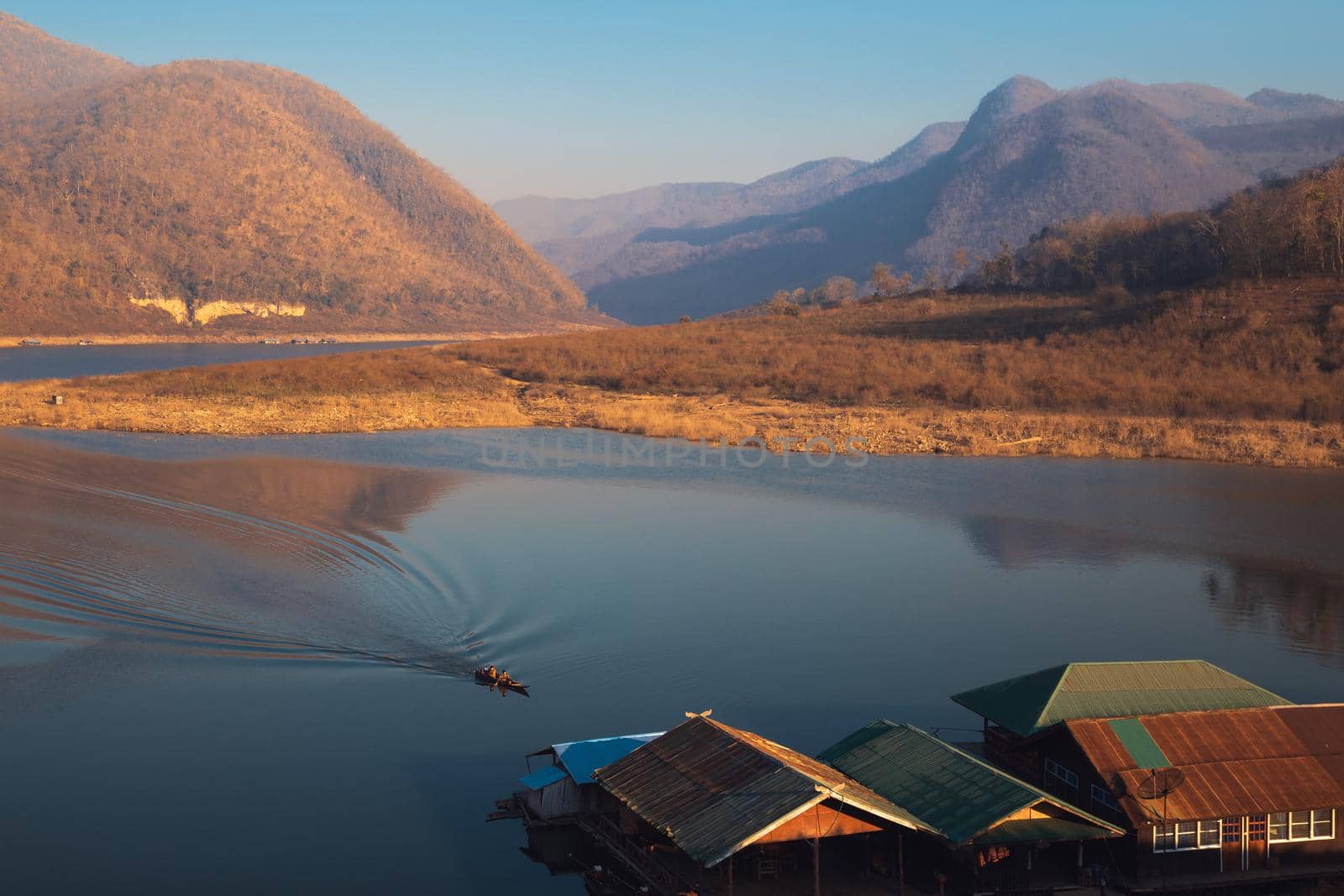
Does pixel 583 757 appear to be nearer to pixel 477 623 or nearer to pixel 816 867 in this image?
pixel 816 867

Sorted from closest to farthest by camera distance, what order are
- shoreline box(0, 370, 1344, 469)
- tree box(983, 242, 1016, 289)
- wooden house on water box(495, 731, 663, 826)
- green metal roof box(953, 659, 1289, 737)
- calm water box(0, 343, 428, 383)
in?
wooden house on water box(495, 731, 663, 826), green metal roof box(953, 659, 1289, 737), shoreline box(0, 370, 1344, 469), tree box(983, 242, 1016, 289), calm water box(0, 343, 428, 383)

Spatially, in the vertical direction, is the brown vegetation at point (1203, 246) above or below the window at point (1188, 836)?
above

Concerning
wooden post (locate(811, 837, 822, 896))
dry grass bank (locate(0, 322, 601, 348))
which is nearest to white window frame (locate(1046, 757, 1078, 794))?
wooden post (locate(811, 837, 822, 896))

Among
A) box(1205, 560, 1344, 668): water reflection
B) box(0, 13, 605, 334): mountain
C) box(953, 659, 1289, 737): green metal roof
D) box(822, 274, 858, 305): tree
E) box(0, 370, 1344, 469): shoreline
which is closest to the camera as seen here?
box(953, 659, 1289, 737): green metal roof

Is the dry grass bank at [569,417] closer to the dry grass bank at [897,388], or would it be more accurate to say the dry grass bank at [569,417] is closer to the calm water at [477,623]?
the dry grass bank at [897,388]

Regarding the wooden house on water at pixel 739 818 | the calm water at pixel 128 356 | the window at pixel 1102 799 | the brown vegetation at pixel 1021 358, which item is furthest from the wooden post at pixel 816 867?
the calm water at pixel 128 356

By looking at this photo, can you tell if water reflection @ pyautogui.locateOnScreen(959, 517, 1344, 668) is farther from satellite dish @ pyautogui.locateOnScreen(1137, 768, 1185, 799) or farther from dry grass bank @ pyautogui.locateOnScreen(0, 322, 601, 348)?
dry grass bank @ pyautogui.locateOnScreen(0, 322, 601, 348)

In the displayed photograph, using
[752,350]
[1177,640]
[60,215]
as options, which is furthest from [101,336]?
[1177,640]

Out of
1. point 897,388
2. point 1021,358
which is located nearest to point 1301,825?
point 897,388
